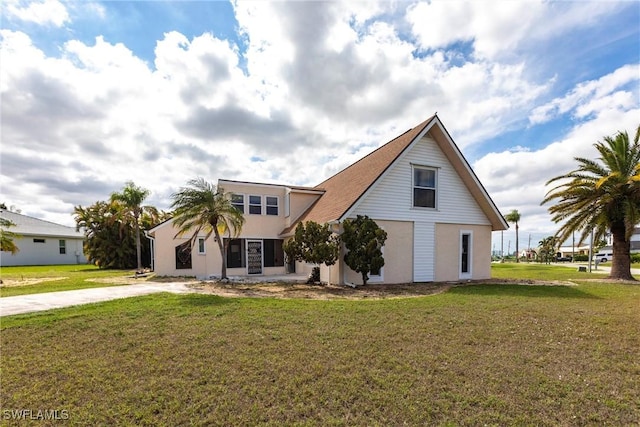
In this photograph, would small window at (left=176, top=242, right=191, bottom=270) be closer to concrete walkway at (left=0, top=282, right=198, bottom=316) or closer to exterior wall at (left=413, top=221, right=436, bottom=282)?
concrete walkway at (left=0, top=282, right=198, bottom=316)

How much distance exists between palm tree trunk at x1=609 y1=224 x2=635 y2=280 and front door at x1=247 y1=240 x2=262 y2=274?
20123 millimetres

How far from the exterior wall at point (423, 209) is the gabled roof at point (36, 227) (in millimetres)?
38094

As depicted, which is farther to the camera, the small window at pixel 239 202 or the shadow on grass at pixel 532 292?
the small window at pixel 239 202

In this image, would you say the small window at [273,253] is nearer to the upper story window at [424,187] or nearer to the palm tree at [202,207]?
the palm tree at [202,207]

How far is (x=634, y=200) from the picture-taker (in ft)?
53.2

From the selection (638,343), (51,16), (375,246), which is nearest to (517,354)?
(638,343)

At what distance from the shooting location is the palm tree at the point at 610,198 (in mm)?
16062

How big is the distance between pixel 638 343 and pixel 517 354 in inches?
102

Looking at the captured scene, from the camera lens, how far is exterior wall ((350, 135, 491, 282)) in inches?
563

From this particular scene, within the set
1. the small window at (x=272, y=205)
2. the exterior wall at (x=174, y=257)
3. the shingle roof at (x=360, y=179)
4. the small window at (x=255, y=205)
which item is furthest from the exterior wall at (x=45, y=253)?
the shingle roof at (x=360, y=179)

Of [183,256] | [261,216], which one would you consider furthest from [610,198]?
[183,256]

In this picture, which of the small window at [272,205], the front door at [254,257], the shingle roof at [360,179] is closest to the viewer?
the shingle roof at [360,179]

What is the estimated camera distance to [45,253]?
115 feet

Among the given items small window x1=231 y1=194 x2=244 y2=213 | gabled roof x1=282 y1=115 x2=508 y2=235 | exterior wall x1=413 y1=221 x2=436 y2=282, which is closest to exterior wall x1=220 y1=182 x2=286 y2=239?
small window x1=231 y1=194 x2=244 y2=213
